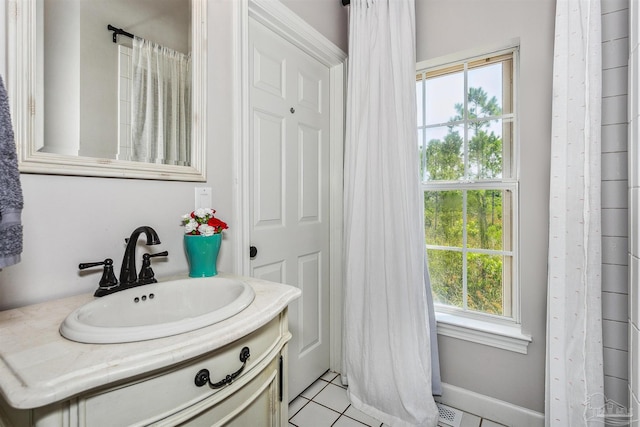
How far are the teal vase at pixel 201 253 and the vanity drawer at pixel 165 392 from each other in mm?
424

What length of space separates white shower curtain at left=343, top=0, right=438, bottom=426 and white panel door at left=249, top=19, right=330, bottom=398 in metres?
0.24

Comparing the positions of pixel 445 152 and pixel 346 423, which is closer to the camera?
pixel 346 423

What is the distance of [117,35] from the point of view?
99 centimetres

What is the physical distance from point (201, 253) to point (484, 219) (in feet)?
4.84

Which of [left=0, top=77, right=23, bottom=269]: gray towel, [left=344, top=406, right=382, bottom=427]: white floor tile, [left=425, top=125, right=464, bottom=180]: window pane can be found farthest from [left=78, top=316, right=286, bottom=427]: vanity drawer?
[left=425, top=125, right=464, bottom=180]: window pane

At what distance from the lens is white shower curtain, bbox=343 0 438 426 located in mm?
1584

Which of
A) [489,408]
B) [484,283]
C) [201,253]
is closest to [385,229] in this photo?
[484,283]

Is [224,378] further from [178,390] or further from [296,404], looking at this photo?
[296,404]

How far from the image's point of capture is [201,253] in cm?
108

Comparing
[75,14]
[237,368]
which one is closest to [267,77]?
[75,14]

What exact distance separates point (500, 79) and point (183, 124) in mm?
1631

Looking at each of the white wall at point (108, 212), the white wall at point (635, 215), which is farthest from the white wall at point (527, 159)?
the white wall at point (108, 212)

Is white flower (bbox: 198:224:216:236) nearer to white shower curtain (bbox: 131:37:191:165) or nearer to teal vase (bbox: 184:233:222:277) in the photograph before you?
teal vase (bbox: 184:233:222:277)

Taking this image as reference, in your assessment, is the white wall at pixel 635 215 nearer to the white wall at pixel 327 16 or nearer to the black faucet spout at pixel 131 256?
the white wall at pixel 327 16
